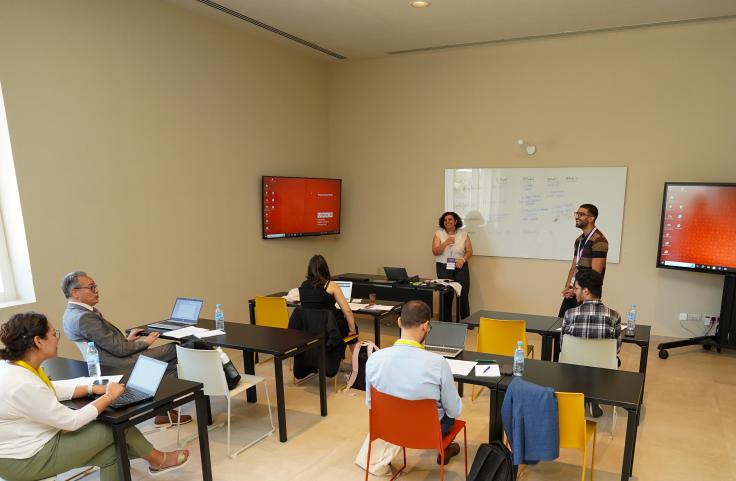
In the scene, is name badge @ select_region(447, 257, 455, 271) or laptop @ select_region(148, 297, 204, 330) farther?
name badge @ select_region(447, 257, 455, 271)

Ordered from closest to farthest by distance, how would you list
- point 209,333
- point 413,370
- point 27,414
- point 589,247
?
point 27,414 → point 413,370 → point 209,333 → point 589,247

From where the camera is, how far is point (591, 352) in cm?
336

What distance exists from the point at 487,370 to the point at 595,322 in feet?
3.12

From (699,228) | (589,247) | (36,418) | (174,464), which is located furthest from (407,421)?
(699,228)

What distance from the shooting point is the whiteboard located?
596 cm

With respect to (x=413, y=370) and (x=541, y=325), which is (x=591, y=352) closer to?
(x=541, y=325)

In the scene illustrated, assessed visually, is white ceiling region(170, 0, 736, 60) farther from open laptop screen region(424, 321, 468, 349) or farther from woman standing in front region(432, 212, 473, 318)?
open laptop screen region(424, 321, 468, 349)

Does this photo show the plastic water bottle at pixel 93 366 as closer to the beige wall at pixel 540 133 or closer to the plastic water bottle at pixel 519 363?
the plastic water bottle at pixel 519 363

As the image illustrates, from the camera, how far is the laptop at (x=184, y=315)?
4.20 meters

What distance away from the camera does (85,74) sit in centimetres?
425

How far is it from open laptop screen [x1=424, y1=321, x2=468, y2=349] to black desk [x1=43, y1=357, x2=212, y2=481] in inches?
62.2

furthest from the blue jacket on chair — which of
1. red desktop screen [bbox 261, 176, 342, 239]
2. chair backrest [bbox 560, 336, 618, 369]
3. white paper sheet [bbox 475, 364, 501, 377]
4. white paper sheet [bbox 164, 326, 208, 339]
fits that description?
red desktop screen [bbox 261, 176, 342, 239]

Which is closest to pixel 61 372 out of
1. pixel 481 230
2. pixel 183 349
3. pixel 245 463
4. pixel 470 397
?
pixel 183 349

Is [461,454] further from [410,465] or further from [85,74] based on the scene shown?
[85,74]
